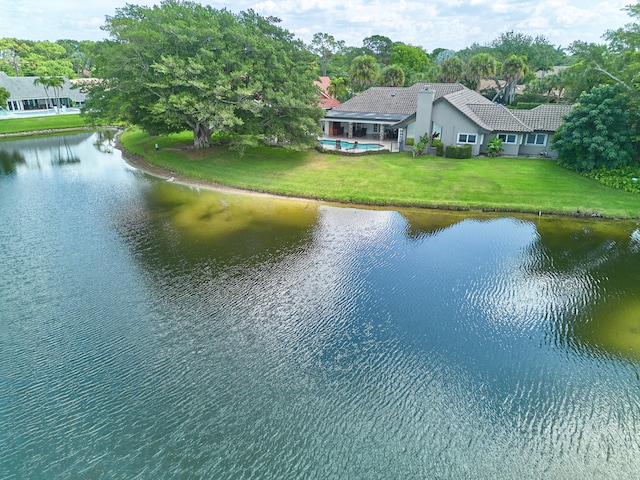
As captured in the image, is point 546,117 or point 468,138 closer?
point 546,117

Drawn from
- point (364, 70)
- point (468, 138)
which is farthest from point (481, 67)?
point (468, 138)

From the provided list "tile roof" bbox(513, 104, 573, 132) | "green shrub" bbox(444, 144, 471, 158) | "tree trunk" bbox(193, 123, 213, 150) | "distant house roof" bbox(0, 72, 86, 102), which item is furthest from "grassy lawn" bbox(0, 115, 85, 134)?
"tile roof" bbox(513, 104, 573, 132)

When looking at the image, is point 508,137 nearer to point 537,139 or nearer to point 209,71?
point 537,139

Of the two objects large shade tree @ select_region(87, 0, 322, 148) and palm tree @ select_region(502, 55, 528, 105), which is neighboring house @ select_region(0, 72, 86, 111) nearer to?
large shade tree @ select_region(87, 0, 322, 148)

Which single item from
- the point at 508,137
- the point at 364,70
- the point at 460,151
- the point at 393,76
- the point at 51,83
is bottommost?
the point at 460,151

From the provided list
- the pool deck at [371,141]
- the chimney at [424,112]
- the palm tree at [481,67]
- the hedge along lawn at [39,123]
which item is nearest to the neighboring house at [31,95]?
the hedge along lawn at [39,123]

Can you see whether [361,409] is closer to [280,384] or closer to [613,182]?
[280,384]
